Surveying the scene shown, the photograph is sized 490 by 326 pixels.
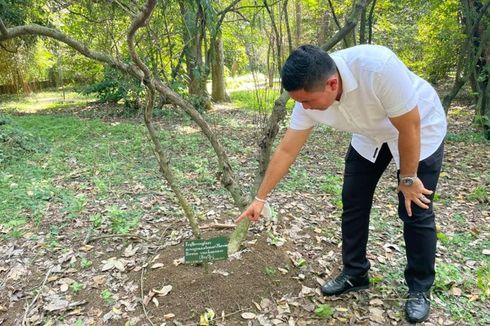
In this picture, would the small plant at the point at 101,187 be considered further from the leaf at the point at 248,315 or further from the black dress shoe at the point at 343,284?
the black dress shoe at the point at 343,284

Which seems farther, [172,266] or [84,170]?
[84,170]

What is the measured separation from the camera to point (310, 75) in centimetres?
156

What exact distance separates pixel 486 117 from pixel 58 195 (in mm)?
5856

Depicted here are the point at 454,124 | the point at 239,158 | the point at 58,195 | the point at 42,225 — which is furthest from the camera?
the point at 454,124

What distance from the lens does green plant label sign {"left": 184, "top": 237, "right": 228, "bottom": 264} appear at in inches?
80.8

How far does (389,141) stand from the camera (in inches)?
77.1

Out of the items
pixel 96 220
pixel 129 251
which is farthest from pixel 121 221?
pixel 129 251

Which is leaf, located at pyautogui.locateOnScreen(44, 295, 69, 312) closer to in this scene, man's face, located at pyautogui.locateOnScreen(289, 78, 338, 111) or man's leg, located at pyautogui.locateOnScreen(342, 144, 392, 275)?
man's leg, located at pyautogui.locateOnScreen(342, 144, 392, 275)

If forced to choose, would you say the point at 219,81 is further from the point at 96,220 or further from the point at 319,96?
the point at 319,96

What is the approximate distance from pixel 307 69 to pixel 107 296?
1.70 meters

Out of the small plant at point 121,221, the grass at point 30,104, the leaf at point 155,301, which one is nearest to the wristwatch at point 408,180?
the leaf at point 155,301

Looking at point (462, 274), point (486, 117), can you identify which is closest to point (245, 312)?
point (462, 274)

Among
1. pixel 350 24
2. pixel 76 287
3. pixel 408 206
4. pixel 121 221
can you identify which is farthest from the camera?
pixel 121 221

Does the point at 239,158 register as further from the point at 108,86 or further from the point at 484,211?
the point at 108,86
